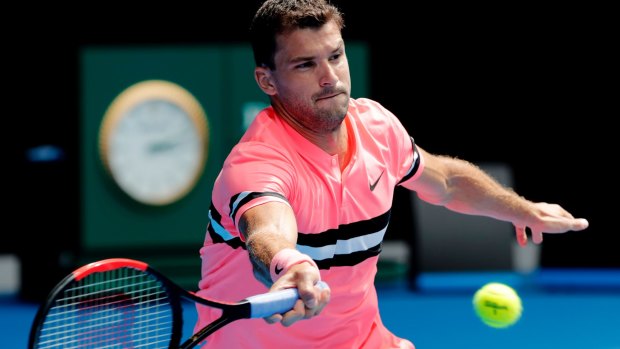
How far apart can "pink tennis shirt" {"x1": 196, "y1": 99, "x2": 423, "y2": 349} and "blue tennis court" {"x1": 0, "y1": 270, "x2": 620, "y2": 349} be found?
2965 millimetres

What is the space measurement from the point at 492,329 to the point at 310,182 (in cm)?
392

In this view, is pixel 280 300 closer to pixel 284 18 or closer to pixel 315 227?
pixel 315 227

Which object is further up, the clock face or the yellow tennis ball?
the clock face

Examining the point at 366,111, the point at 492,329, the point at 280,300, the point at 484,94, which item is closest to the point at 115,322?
the point at 280,300

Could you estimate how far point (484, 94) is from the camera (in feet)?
30.0

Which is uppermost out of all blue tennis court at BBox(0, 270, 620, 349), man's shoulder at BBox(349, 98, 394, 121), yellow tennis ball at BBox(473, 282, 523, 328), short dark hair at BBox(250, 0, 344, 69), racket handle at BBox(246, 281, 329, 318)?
short dark hair at BBox(250, 0, 344, 69)

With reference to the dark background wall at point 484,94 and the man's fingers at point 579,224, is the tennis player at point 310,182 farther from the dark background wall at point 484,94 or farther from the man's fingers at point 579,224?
the dark background wall at point 484,94

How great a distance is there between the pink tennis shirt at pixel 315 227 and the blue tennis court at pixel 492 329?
2965mm

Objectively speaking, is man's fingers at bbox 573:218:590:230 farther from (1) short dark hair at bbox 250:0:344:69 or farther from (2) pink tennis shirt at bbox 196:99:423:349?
(1) short dark hair at bbox 250:0:344:69

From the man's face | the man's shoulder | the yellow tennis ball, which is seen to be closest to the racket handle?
the man's face

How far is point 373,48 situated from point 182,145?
2060mm

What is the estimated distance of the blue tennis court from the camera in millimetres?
6566

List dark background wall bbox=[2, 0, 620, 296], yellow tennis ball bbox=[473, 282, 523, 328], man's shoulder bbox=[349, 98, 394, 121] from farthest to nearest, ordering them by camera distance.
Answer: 1. dark background wall bbox=[2, 0, 620, 296]
2. yellow tennis ball bbox=[473, 282, 523, 328]
3. man's shoulder bbox=[349, 98, 394, 121]

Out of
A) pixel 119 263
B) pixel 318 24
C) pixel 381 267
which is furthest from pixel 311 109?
pixel 381 267
